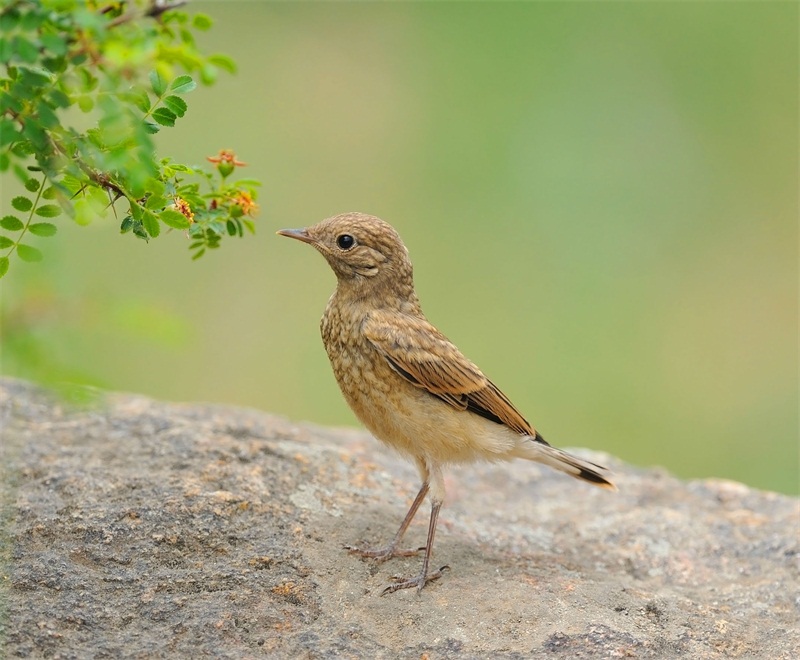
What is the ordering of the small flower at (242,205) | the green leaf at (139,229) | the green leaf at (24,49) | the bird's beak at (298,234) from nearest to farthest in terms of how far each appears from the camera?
→ the green leaf at (24,49) < the green leaf at (139,229) < the small flower at (242,205) < the bird's beak at (298,234)

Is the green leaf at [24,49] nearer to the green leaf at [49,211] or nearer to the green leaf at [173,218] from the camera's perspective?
the green leaf at [49,211]

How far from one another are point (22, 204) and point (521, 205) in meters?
8.38

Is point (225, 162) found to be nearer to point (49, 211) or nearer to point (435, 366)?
point (49, 211)

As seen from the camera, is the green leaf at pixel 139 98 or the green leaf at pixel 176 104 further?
the green leaf at pixel 176 104

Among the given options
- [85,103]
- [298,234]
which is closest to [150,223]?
[85,103]

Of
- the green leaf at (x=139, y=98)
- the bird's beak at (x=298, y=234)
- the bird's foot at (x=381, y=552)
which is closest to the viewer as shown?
the green leaf at (x=139, y=98)

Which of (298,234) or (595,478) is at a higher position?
(298,234)

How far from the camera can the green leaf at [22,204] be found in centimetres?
399

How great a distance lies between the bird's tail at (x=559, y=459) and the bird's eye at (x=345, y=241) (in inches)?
54.7

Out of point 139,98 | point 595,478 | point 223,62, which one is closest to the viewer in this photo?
point 223,62

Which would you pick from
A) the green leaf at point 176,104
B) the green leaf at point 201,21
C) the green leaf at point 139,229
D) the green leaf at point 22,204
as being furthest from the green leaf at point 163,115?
the green leaf at point 22,204

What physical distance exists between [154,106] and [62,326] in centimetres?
99

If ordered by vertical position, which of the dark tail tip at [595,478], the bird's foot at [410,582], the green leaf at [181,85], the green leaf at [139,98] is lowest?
the bird's foot at [410,582]

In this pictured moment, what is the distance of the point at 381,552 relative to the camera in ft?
17.7
